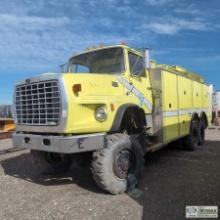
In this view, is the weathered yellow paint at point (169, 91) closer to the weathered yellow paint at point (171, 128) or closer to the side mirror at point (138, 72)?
the weathered yellow paint at point (171, 128)

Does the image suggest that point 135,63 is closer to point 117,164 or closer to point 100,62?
point 100,62

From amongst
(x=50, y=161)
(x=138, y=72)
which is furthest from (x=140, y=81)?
(x=50, y=161)

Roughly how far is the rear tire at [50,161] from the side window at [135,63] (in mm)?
2444

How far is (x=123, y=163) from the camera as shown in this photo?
6.02 metres

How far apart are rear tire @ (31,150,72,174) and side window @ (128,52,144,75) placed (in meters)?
2.44

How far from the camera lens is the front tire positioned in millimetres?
5637

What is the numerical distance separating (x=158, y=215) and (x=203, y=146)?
7.40m

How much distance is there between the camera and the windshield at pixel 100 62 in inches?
269

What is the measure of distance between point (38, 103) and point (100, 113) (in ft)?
3.91

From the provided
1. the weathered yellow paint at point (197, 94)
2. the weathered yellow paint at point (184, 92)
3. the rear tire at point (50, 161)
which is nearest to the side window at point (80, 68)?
the rear tire at point (50, 161)

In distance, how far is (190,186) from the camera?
242 inches

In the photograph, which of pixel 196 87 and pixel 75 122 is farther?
pixel 196 87

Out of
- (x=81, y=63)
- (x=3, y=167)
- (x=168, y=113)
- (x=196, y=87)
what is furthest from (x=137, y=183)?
(x=196, y=87)

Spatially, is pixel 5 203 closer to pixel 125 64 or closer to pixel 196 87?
pixel 125 64
